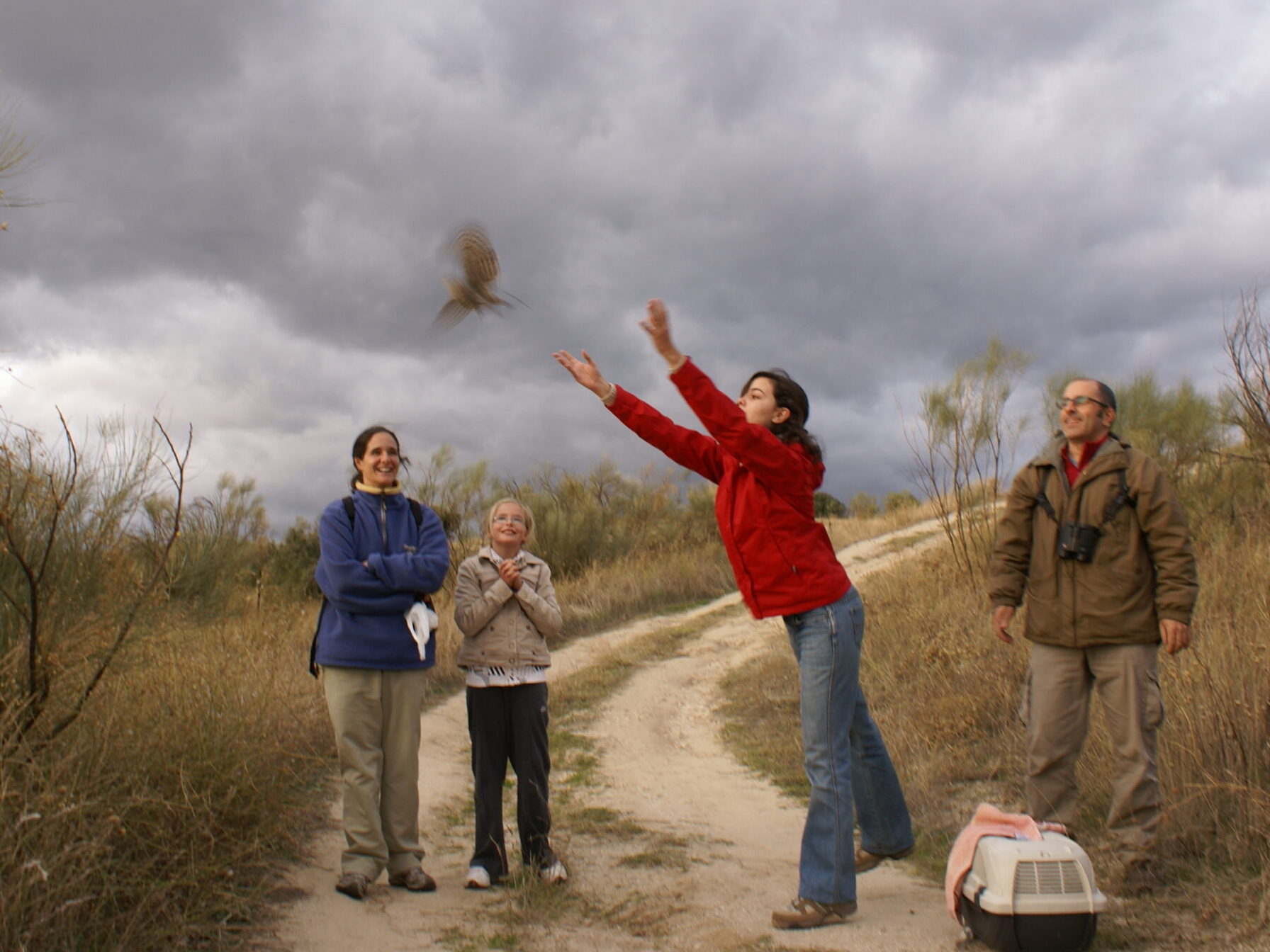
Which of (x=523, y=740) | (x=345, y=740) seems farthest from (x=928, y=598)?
(x=345, y=740)

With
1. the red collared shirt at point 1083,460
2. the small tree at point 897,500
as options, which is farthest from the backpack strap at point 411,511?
the small tree at point 897,500

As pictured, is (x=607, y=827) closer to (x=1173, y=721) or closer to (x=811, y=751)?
(x=811, y=751)

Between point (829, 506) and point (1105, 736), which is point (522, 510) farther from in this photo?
point (829, 506)

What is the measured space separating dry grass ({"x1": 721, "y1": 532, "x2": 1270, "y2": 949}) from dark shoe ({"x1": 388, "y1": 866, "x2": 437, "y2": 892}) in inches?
93.6

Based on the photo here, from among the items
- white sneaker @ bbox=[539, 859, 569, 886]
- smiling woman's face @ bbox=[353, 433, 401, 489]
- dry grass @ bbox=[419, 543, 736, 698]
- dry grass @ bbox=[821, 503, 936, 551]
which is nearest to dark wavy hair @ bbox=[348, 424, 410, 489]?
smiling woman's face @ bbox=[353, 433, 401, 489]

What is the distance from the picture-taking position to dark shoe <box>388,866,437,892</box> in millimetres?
4438

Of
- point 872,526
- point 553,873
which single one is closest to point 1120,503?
point 553,873

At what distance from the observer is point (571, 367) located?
4.12m

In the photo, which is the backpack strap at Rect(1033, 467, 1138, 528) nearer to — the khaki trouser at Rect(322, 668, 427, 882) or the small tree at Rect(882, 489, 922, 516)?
the khaki trouser at Rect(322, 668, 427, 882)

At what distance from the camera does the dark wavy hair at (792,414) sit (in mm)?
4152

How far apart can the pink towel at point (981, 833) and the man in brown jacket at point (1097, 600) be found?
570 millimetres

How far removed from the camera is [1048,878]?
3484 millimetres

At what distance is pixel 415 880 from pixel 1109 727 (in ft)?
10.2

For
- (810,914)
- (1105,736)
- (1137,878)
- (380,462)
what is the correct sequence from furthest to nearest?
(1105,736)
(380,462)
(1137,878)
(810,914)
